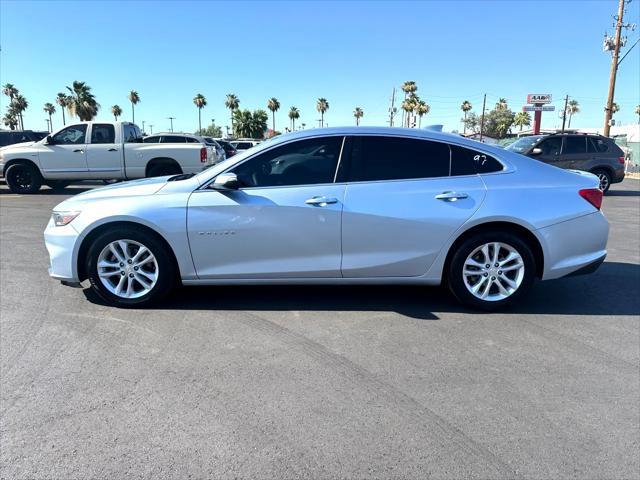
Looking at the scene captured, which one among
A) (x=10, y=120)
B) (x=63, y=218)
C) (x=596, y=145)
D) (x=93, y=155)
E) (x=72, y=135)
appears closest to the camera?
(x=63, y=218)

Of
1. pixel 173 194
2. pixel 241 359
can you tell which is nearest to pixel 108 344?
pixel 241 359

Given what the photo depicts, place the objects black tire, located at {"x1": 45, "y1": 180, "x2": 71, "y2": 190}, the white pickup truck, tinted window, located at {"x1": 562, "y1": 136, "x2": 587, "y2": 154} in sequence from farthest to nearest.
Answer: tinted window, located at {"x1": 562, "y1": 136, "x2": 587, "y2": 154}
black tire, located at {"x1": 45, "y1": 180, "x2": 71, "y2": 190}
the white pickup truck

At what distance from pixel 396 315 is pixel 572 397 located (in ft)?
5.36

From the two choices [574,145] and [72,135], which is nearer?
[72,135]

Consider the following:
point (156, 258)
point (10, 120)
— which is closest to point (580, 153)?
point (156, 258)

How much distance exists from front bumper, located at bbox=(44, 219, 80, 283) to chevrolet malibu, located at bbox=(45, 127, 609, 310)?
0.04ft

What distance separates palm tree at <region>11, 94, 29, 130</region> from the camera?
79.9 metres

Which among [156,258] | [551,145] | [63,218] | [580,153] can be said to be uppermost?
[551,145]

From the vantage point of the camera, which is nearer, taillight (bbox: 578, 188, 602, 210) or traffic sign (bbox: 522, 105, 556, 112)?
taillight (bbox: 578, 188, 602, 210)

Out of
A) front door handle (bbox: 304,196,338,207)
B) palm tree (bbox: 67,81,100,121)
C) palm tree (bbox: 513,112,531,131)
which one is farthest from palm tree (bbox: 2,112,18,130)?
front door handle (bbox: 304,196,338,207)

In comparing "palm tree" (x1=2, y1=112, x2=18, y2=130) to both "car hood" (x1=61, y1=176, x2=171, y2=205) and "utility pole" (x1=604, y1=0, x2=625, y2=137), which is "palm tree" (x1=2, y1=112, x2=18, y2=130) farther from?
"car hood" (x1=61, y1=176, x2=171, y2=205)

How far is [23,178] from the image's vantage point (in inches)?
534

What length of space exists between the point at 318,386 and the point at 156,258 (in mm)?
2053

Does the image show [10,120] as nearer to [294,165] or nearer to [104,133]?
[104,133]
